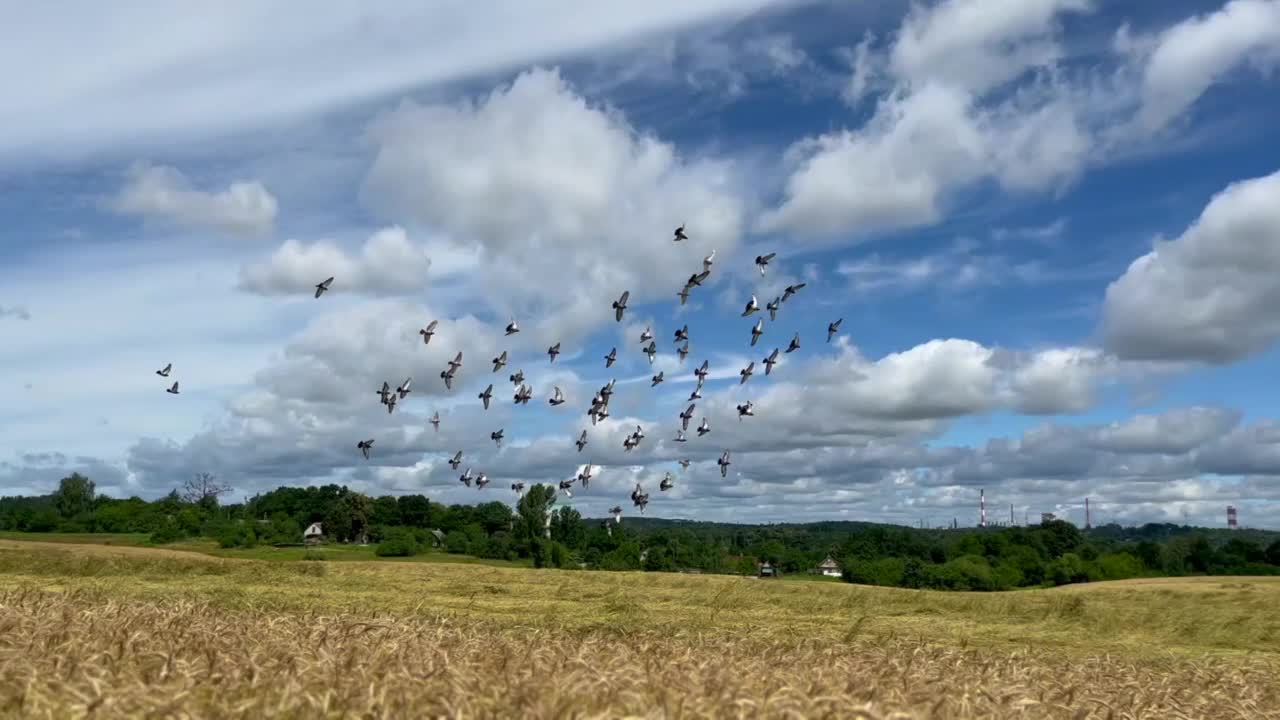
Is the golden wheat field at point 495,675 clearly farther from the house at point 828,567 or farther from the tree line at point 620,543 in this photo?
the house at point 828,567

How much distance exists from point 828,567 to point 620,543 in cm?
4212

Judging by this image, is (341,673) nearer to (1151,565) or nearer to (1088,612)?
(1088,612)

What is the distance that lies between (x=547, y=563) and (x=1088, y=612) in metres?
76.7

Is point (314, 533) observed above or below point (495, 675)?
below


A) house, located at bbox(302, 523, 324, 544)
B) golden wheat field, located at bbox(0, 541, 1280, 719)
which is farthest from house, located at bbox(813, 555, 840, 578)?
golden wheat field, located at bbox(0, 541, 1280, 719)

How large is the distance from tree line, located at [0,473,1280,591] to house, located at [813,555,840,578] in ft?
4.33

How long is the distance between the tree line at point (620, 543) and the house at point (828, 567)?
132 centimetres

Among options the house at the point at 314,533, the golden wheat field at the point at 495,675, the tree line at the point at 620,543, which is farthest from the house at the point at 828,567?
the golden wheat field at the point at 495,675

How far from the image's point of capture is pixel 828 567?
152 metres

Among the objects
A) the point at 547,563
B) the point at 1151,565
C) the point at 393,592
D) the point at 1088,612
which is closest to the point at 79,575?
the point at 393,592

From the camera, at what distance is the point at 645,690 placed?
7090 millimetres

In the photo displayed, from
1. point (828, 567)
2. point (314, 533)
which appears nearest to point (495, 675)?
point (828, 567)

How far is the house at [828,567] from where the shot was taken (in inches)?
5768

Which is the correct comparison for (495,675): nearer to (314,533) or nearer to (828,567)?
(828,567)
